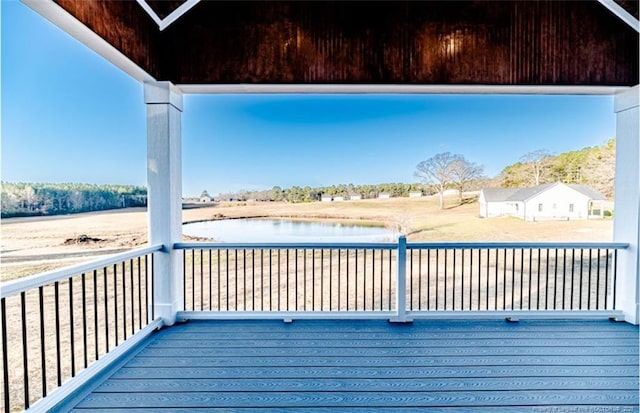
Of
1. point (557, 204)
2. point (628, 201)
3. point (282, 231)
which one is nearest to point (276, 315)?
point (282, 231)

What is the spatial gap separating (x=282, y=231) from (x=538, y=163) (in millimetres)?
3650

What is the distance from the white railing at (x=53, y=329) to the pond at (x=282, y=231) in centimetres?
72

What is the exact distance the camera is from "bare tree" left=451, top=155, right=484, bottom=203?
14.9 feet

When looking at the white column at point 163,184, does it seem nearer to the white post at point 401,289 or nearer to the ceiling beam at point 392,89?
the ceiling beam at point 392,89

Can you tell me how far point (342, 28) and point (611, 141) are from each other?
3635mm

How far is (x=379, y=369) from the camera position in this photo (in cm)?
254

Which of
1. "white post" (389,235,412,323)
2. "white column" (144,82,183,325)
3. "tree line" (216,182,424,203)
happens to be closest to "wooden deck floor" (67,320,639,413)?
"white post" (389,235,412,323)

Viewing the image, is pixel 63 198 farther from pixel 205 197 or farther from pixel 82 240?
pixel 205 197

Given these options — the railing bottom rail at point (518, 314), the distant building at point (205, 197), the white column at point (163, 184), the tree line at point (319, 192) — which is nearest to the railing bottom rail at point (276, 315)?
the white column at point (163, 184)

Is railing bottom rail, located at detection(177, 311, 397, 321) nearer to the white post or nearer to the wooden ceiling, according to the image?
the white post

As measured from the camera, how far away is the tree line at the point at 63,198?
234 cm

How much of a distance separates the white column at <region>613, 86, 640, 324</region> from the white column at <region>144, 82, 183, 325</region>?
493cm

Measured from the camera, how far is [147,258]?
3.39 m

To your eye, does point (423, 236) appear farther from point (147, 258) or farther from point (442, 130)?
point (147, 258)
